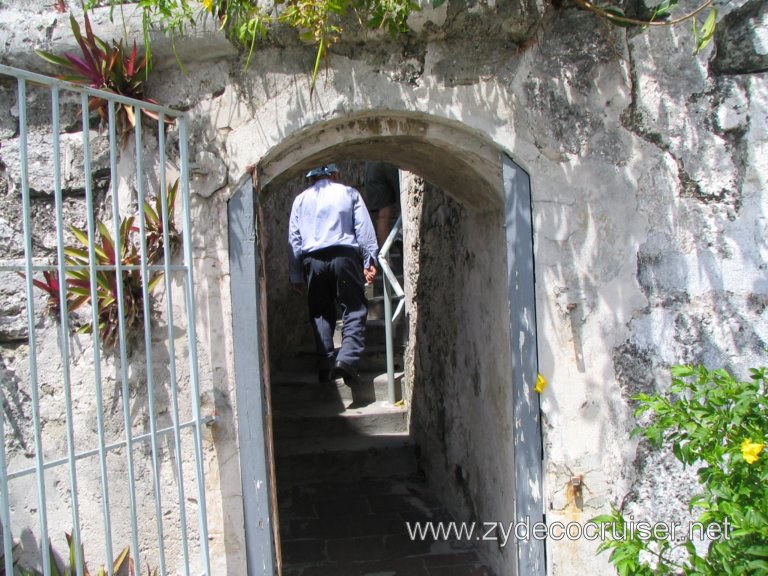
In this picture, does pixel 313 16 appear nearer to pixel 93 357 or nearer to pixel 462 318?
pixel 93 357

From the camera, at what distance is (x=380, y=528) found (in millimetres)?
4047

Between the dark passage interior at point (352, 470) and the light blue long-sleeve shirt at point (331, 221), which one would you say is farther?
the light blue long-sleeve shirt at point (331, 221)

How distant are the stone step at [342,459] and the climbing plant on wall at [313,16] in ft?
9.96

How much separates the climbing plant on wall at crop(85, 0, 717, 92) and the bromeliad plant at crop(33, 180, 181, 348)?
1.79 ft

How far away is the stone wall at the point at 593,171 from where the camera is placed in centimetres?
247

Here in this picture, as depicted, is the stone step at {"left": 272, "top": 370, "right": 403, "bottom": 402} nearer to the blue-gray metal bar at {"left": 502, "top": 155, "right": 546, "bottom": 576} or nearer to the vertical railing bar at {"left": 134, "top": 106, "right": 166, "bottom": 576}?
the blue-gray metal bar at {"left": 502, "top": 155, "right": 546, "bottom": 576}

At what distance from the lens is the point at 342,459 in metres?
4.84

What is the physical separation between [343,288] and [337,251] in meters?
0.26

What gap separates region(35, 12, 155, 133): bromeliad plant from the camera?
7.75ft

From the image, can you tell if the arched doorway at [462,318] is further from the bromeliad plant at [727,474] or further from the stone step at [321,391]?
the stone step at [321,391]

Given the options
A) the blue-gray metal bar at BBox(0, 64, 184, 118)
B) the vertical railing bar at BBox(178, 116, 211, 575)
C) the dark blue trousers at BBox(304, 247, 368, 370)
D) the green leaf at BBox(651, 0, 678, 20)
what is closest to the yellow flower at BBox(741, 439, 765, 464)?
the green leaf at BBox(651, 0, 678, 20)

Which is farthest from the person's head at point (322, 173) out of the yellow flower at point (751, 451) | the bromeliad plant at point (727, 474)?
the yellow flower at point (751, 451)

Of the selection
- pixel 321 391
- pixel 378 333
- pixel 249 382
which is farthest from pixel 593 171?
pixel 378 333

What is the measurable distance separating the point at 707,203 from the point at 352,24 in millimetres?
1394
